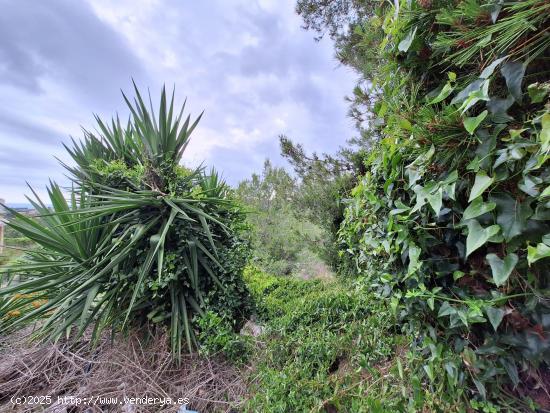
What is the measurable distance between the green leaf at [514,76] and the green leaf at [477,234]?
0.33m

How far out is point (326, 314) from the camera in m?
1.86

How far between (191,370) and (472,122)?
2283mm

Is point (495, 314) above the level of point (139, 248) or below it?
below

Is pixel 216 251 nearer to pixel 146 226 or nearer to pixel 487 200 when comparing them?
pixel 146 226

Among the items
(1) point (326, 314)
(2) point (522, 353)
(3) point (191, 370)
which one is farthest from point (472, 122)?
(3) point (191, 370)

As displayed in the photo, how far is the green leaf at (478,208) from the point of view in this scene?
2.10ft

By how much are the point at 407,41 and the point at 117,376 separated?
2773mm

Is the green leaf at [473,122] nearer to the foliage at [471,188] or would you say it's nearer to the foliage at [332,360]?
the foliage at [471,188]

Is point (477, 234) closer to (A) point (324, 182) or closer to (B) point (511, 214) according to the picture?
(B) point (511, 214)

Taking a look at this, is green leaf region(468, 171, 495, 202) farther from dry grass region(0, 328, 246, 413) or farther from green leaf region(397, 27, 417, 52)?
Answer: dry grass region(0, 328, 246, 413)

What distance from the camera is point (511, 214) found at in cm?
64

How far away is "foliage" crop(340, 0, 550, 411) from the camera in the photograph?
2.03 ft

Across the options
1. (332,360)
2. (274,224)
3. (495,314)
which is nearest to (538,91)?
(495,314)

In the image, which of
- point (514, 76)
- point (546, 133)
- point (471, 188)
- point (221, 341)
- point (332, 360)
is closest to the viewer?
point (546, 133)
